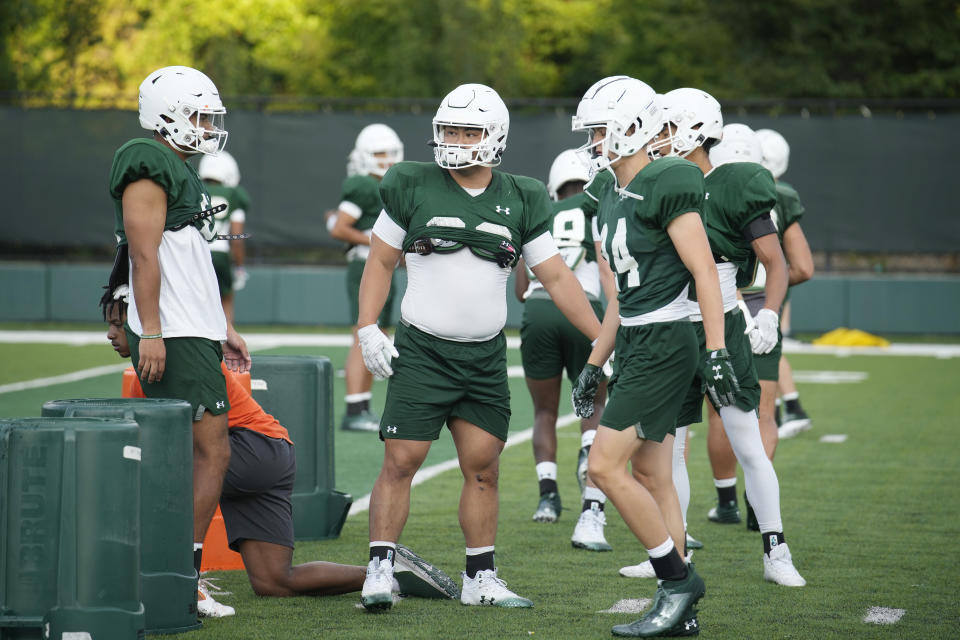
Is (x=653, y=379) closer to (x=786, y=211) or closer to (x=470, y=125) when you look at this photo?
(x=470, y=125)

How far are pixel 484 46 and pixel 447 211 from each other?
22409mm

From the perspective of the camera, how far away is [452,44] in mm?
26250

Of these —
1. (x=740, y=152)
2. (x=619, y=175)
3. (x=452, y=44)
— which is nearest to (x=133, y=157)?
(x=619, y=175)

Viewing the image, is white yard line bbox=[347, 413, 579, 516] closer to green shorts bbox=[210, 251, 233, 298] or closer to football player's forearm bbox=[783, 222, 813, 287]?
football player's forearm bbox=[783, 222, 813, 287]

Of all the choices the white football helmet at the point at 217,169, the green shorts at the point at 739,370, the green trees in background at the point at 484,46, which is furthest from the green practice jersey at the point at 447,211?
the green trees in background at the point at 484,46

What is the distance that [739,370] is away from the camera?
554cm

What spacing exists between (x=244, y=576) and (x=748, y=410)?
2.18 metres

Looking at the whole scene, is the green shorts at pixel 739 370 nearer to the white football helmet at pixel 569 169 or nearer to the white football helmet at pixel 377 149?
the white football helmet at pixel 569 169

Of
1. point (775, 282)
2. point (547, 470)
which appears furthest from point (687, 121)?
point (547, 470)

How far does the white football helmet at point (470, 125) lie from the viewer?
16.1 feet

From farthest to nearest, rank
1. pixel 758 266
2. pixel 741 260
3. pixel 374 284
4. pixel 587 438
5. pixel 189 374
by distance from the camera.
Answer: pixel 587 438
pixel 758 266
pixel 741 260
pixel 374 284
pixel 189 374

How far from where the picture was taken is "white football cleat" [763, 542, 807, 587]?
5.48 metres

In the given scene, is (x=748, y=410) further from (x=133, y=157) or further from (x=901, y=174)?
(x=901, y=174)

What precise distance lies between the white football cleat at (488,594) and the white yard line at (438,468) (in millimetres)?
1396
